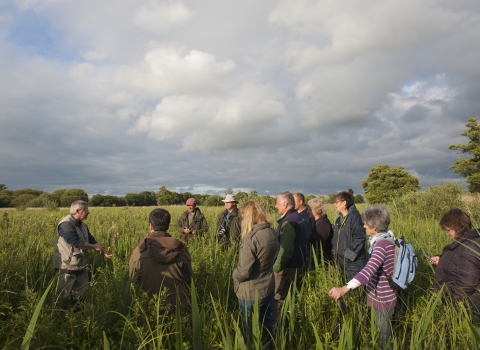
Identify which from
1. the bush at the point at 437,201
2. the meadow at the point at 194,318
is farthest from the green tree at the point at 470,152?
the meadow at the point at 194,318

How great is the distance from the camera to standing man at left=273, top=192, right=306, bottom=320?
3.99 m

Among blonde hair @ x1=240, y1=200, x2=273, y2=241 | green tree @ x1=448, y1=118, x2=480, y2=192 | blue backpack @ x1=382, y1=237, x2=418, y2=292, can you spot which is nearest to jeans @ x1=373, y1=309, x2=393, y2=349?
blue backpack @ x1=382, y1=237, x2=418, y2=292

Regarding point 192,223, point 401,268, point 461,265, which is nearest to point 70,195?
point 192,223

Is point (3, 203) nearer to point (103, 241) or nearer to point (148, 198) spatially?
point (148, 198)

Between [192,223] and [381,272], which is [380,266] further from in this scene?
[192,223]

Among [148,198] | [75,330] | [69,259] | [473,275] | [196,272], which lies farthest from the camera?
[148,198]

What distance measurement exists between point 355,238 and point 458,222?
4.01ft

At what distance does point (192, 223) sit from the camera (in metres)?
7.44

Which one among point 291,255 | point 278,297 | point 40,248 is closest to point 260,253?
point 291,255

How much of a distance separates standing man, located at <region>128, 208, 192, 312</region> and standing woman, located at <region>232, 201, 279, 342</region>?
554 millimetres

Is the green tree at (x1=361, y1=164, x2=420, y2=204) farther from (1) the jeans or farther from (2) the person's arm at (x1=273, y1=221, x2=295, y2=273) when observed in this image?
(1) the jeans

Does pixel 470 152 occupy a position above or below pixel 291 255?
above

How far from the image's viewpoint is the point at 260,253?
11.0 ft

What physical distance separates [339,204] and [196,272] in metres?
2.26
